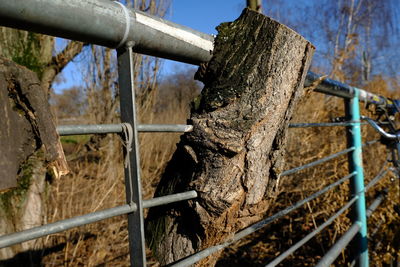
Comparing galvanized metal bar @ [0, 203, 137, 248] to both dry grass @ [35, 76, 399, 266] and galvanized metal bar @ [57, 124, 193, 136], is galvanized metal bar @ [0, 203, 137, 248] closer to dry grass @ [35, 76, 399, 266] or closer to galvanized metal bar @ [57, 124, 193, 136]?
galvanized metal bar @ [57, 124, 193, 136]

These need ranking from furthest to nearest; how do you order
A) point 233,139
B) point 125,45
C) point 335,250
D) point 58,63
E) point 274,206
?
1. point 274,206
2. point 58,63
3. point 335,250
4. point 233,139
5. point 125,45

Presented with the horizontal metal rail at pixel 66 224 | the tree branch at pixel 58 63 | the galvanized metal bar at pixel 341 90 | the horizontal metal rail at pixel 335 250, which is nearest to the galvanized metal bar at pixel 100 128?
the horizontal metal rail at pixel 66 224

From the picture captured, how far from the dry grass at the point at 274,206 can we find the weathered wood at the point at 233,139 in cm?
231

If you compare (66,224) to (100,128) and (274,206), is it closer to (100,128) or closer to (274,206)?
(100,128)

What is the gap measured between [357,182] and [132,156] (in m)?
1.97

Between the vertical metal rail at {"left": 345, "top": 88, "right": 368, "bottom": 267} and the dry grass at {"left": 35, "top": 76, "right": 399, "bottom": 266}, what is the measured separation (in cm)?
74

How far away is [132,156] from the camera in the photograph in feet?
2.56

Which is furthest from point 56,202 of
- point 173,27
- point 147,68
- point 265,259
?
point 173,27

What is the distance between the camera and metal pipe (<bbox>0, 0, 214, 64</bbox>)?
0.59 metres

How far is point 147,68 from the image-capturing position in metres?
4.69

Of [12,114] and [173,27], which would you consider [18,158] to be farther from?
[173,27]

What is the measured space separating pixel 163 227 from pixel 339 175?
3.63m

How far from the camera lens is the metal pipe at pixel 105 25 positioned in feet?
Result: 1.94

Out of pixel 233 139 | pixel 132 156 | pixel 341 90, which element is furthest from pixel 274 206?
pixel 132 156
